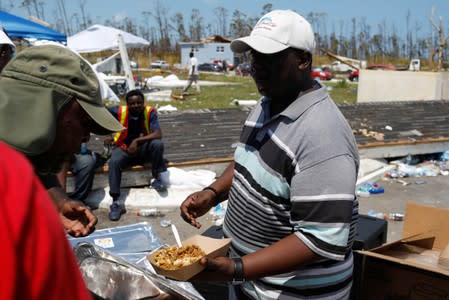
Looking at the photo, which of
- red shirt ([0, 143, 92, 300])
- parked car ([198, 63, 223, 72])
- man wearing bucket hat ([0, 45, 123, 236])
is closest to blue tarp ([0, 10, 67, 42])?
man wearing bucket hat ([0, 45, 123, 236])

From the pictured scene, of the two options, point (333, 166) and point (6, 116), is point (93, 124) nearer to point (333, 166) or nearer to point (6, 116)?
point (6, 116)

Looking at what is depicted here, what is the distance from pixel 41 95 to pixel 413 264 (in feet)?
6.64

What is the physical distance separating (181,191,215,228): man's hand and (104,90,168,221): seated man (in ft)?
11.1

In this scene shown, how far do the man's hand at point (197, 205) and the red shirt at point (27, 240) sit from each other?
1672mm

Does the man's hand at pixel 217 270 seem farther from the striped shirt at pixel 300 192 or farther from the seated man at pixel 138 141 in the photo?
the seated man at pixel 138 141

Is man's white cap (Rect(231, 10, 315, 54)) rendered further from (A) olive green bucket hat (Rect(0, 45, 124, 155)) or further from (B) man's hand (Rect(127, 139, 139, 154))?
(B) man's hand (Rect(127, 139, 139, 154))

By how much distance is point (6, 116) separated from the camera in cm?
96

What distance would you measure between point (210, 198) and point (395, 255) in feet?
4.01

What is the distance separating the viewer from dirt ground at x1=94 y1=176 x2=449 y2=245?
5148mm

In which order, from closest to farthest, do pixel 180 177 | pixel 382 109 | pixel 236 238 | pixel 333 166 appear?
pixel 333 166
pixel 236 238
pixel 180 177
pixel 382 109

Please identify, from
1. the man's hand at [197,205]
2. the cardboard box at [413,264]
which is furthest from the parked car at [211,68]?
the man's hand at [197,205]

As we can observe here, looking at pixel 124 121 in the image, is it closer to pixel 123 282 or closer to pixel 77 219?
pixel 77 219

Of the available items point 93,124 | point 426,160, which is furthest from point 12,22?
point 93,124

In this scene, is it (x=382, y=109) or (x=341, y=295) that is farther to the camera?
(x=382, y=109)
